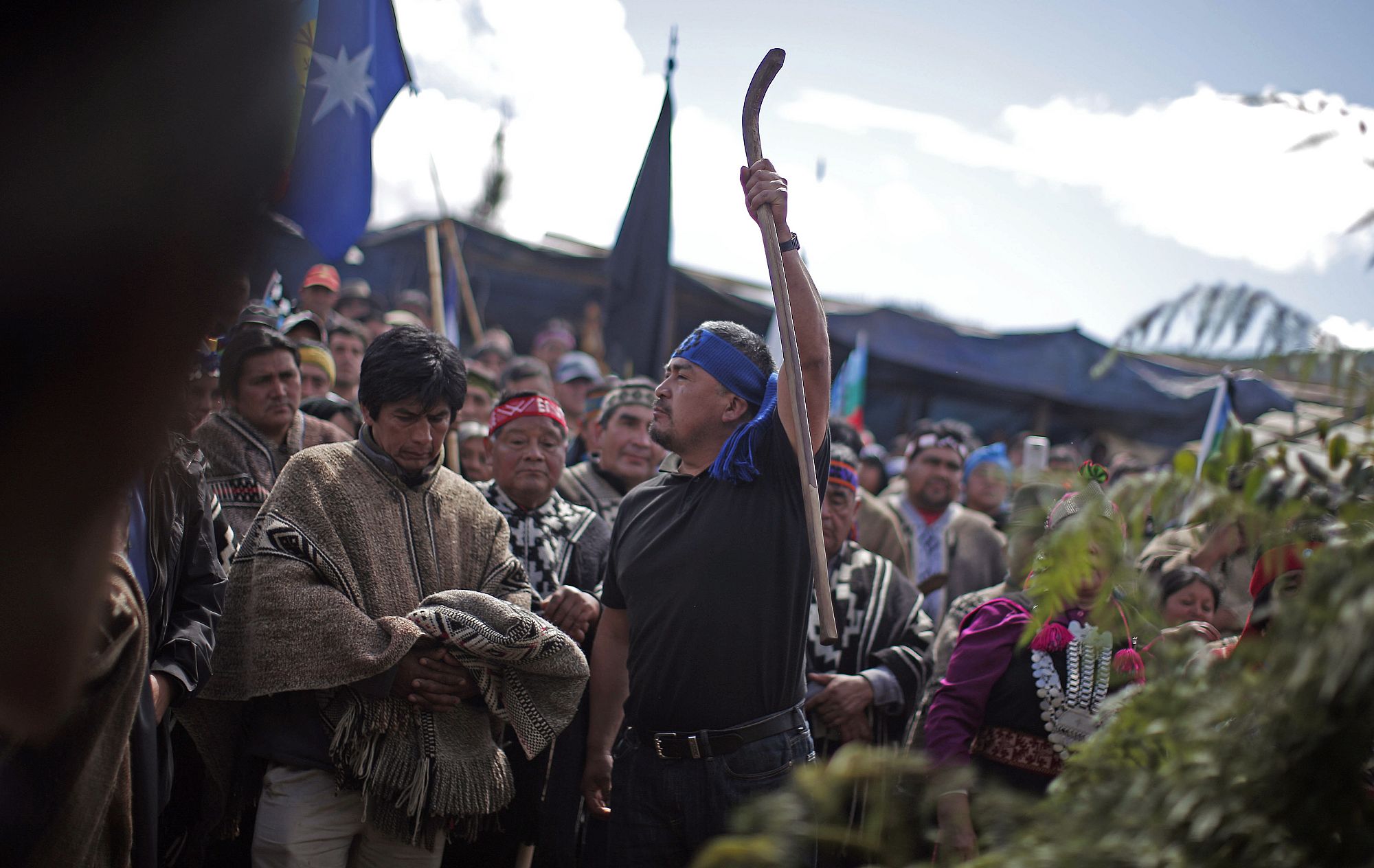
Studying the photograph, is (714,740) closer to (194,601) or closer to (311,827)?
(311,827)

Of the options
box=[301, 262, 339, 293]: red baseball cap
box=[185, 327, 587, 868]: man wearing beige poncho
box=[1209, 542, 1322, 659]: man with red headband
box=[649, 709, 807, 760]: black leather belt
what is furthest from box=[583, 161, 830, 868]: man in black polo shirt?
box=[301, 262, 339, 293]: red baseball cap

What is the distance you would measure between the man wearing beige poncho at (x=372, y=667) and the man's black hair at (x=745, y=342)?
89 cm

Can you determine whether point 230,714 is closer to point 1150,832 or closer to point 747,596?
point 747,596

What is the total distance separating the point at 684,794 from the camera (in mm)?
2760

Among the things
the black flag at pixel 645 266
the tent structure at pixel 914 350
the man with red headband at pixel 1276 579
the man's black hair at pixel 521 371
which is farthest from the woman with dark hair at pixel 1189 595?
the tent structure at pixel 914 350

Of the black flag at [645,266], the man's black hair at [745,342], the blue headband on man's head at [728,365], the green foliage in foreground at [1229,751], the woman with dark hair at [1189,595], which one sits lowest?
the woman with dark hair at [1189,595]

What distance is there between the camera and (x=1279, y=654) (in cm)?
100

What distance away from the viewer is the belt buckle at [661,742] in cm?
279

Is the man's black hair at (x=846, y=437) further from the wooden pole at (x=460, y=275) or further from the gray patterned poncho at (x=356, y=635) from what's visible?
the wooden pole at (x=460, y=275)

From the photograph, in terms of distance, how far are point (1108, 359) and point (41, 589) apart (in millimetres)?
1333

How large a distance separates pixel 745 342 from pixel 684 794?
1364 millimetres

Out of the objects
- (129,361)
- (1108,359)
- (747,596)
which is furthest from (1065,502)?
(747,596)

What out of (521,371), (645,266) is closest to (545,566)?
(521,371)

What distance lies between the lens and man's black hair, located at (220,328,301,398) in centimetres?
388
